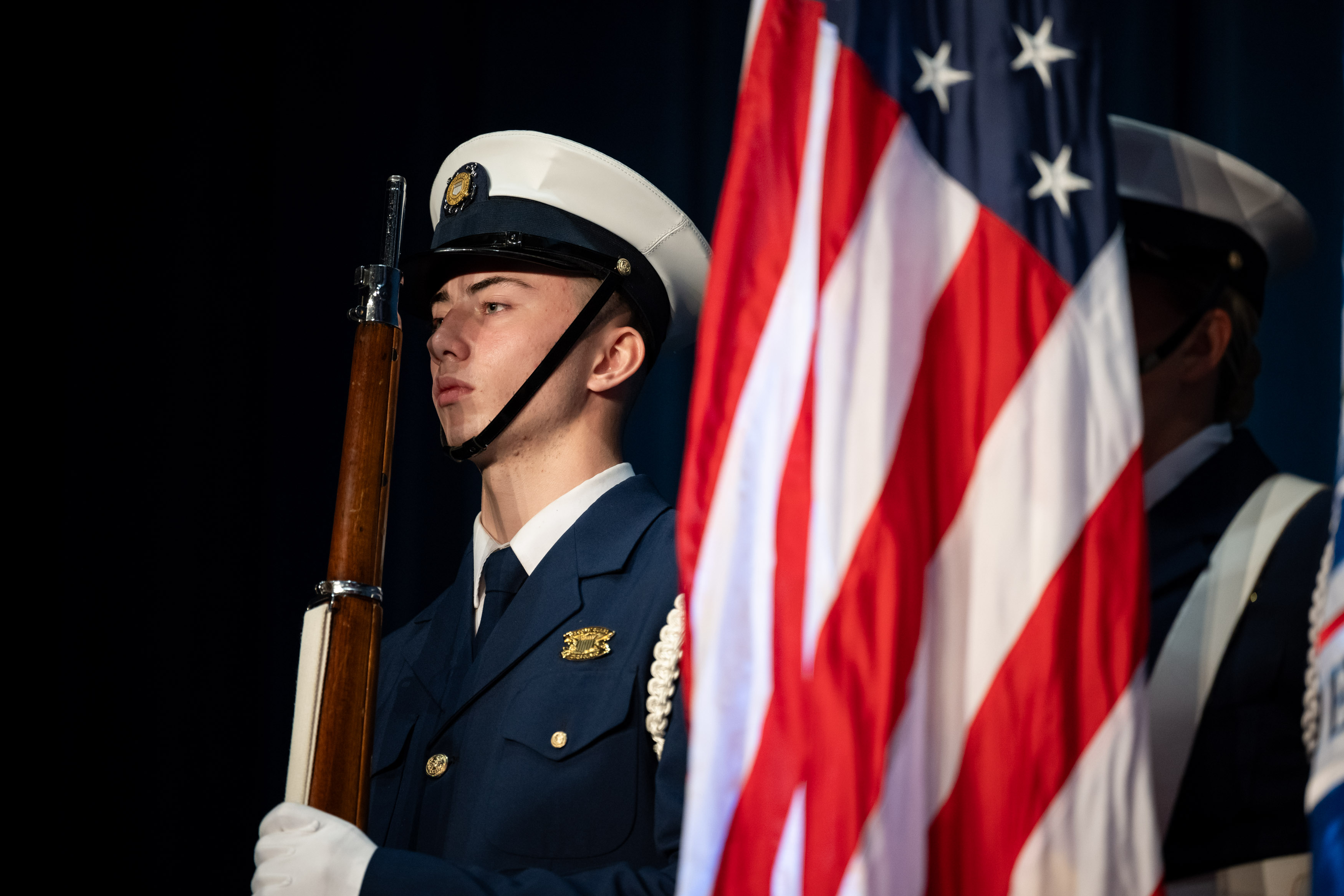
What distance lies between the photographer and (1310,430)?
5.23ft

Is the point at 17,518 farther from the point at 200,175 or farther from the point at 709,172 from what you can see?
the point at 709,172

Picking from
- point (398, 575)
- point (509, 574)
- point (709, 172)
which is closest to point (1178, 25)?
point (709, 172)

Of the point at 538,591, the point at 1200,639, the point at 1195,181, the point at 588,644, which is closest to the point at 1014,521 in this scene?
the point at 1200,639

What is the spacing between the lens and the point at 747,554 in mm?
1081

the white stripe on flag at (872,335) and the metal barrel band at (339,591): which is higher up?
the white stripe on flag at (872,335)

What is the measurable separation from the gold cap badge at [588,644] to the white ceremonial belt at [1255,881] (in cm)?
67

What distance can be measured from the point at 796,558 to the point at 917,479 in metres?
0.13

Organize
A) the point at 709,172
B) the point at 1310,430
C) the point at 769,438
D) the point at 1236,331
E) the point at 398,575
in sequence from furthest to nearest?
1. the point at 398,575
2. the point at 709,172
3. the point at 1310,430
4. the point at 1236,331
5. the point at 769,438

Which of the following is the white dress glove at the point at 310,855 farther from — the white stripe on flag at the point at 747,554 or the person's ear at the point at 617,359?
the person's ear at the point at 617,359

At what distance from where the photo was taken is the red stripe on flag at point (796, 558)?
101 centimetres

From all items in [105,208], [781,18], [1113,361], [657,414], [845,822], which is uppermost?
[105,208]

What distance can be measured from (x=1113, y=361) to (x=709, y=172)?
1162 millimetres

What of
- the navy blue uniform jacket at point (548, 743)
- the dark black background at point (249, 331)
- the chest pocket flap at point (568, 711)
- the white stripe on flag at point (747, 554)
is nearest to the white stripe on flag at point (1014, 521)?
the white stripe on flag at point (747, 554)

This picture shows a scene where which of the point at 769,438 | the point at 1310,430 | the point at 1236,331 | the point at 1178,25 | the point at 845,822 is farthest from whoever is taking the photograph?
the point at 1178,25
